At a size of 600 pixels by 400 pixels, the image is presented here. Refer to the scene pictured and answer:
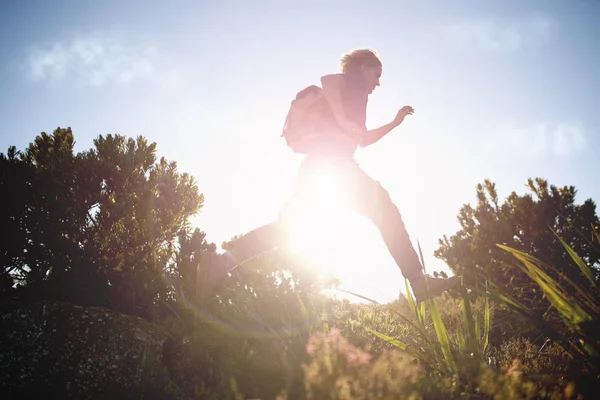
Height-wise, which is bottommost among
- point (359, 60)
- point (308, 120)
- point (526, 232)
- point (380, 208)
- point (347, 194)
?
point (526, 232)

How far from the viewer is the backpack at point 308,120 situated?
7.64 feet

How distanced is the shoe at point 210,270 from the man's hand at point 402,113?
1826mm

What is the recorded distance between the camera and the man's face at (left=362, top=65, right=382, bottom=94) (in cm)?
262

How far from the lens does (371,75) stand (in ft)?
8.63

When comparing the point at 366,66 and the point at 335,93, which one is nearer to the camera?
the point at 335,93

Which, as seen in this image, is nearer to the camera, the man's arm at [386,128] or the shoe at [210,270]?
the shoe at [210,270]

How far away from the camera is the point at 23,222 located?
307cm

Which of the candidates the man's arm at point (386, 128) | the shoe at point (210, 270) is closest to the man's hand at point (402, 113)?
the man's arm at point (386, 128)

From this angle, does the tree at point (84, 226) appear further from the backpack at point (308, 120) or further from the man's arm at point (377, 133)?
the man's arm at point (377, 133)

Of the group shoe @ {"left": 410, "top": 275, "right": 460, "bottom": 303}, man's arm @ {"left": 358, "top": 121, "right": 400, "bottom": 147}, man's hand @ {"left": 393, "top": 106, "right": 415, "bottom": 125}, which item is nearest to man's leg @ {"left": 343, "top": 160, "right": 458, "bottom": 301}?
shoe @ {"left": 410, "top": 275, "right": 460, "bottom": 303}

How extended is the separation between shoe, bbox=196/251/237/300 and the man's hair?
6.05ft

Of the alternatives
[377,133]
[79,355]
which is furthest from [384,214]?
[79,355]

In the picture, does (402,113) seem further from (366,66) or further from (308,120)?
(308,120)

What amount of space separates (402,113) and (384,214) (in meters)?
1.04
